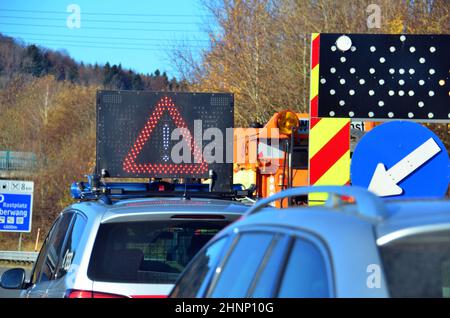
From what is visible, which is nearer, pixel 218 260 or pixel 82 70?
pixel 218 260

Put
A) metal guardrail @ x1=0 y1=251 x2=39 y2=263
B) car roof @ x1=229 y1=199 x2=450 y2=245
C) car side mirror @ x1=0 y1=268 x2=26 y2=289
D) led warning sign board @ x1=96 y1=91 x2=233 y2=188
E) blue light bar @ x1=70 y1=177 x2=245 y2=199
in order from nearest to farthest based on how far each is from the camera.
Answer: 1. car roof @ x1=229 y1=199 x2=450 y2=245
2. car side mirror @ x1=0 y1=268 x2=26 y2=289
3. blue light bar @ x1=70 y1=177 x2=245 y2=199
4. led warning sign board @ x1=96 y1=91 x2=233 y2=188
5. metal guardrail @ x1=0 y1=251 x2=39 y2=263

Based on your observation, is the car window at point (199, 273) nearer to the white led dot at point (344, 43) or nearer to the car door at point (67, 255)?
the car door at point (67, 255)

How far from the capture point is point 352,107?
7289mm

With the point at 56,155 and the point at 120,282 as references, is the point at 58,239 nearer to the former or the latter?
the point at 120,282

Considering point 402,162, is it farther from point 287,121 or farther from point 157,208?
point 287,121

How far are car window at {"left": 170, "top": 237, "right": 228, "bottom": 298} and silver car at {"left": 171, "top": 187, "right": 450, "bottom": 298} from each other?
1.01 ft

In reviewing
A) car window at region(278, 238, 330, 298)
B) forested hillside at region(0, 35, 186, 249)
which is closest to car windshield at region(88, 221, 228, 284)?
car window at region(278, 238, 330, 298)

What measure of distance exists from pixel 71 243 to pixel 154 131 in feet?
9.94

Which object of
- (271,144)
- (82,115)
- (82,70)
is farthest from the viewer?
(82,70)

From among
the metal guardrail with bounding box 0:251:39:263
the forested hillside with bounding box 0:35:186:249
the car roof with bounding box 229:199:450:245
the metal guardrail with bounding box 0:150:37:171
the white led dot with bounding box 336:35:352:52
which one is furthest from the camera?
the metal guardrail with bounding box 0:150:37:171

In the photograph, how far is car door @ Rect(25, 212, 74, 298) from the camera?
21.0 feet

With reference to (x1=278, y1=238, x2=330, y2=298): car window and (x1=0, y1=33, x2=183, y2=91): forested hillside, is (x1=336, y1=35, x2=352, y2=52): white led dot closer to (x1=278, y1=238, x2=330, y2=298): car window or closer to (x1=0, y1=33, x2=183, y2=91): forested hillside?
(x1=278, y1=238, x2=330, y2=298): car window

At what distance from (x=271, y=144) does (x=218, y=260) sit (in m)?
10.0

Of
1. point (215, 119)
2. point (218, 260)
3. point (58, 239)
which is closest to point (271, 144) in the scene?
point (215, 119)
